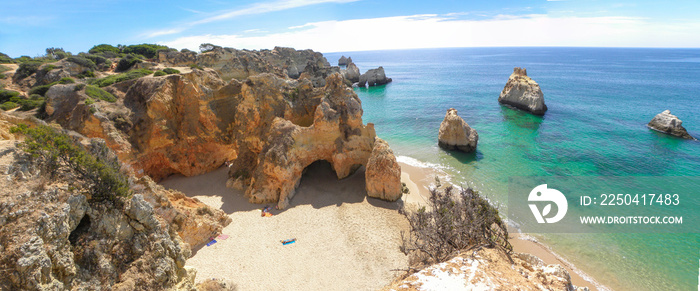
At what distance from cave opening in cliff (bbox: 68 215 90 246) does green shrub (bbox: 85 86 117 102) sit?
49.9 feet

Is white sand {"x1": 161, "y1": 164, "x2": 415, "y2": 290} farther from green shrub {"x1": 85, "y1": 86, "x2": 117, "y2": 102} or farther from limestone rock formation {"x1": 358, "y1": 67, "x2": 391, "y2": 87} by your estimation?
limestone rock formation {"x1": 358, "y1": 67, "x2": 391, "y2": 87}

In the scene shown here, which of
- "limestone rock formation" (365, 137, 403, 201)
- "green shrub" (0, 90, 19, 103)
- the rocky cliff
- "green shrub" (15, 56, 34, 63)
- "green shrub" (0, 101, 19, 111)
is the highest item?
"green shrub" (15, 56, 34, 63)

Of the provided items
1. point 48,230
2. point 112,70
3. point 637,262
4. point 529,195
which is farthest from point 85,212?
point 112,70

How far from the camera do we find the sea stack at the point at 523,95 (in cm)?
4338

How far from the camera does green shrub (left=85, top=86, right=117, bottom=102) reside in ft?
58.5

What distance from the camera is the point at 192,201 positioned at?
14938 millimetres

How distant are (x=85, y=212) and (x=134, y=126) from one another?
1399cm

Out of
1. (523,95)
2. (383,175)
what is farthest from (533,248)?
(523,95)

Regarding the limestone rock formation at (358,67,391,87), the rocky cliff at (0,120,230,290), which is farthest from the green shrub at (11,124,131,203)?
the limestone rock formation at (358,67,391,87)

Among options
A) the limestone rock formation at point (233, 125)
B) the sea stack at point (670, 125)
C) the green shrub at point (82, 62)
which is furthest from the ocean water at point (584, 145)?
the green shrub at point (82, 62)

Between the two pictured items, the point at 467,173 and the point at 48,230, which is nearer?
the point at 48,230

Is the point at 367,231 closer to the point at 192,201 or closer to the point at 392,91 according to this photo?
the point at 192,201

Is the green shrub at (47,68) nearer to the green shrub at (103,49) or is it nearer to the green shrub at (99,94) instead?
the green shrub at (99,94)

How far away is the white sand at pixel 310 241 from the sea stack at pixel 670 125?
36338mm
